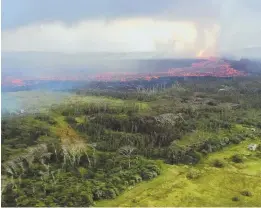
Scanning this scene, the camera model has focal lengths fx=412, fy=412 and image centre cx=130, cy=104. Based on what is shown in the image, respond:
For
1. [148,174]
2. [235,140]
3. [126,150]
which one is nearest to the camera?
[148,174]

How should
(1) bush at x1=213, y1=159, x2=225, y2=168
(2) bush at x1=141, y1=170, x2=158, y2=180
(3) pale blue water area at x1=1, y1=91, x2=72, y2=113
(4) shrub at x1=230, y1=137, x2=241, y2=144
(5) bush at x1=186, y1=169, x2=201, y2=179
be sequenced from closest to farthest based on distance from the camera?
(2) bush at x1=141, y1=170, x2=158, y2=180 → (5) bush at x1=186, y1=169, x2=201, y2=179 → (1) bush at x1=213, y1=159, x2=225, y2=168 → (4) shrub at x1=230, y1=137, x2=241, y2=144 → (3) pale blue water area at x1=1, y1=91, x2=72, y2=113

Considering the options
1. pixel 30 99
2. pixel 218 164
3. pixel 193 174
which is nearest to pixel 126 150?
pixel 193 174

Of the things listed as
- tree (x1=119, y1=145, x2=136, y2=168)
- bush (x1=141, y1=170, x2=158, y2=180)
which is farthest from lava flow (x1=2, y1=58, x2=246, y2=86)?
bush (x1=141, y1=170, x2=158, y2=180)

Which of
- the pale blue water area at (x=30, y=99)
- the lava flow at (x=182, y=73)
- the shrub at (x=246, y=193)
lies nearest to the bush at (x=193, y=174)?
the shrub at (x=246, y=193)

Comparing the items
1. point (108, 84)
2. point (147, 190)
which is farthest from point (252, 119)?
point (108, 84)

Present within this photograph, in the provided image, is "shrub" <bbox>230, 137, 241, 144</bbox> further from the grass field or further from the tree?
the tree

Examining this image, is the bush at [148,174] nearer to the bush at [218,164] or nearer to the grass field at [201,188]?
the grass field at [201,188]

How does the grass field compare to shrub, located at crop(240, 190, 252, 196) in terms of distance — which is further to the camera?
shrub, located at crop(240, 190, 252, 196)

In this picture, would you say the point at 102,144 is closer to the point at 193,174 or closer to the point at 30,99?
the point at 193,174
